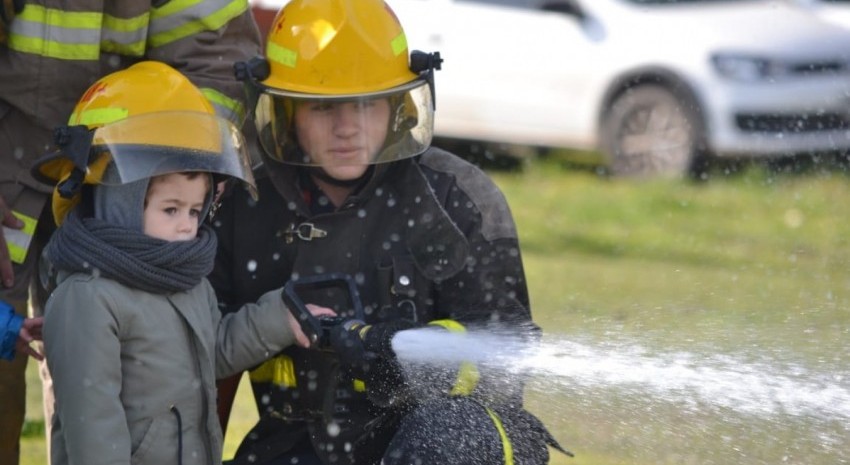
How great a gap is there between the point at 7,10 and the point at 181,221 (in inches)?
30.0

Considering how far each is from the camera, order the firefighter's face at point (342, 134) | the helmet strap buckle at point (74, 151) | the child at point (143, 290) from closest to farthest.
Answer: the child at point (143, 290), the helmet strap buckle at point (74, 151), the firefighter's face at point (342, 134)

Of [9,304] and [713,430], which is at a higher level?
[9,304]

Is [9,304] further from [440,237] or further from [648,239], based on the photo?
[648,239]

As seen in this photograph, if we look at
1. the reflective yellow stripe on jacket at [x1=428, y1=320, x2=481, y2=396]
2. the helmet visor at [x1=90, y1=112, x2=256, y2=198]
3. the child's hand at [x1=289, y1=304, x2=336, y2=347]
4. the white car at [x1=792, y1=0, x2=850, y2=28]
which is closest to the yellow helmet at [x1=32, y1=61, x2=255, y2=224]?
the helmet visor at [x1=90, y1=112, x2=256, y2=198]

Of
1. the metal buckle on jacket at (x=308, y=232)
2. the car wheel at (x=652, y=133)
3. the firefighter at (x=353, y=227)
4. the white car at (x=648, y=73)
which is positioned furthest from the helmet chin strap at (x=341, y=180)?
the car wheel at (x=652, y=133)

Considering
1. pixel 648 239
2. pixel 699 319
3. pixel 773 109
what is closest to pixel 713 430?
pixel 699 319

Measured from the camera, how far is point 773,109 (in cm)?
1115

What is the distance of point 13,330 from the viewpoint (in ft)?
11.9

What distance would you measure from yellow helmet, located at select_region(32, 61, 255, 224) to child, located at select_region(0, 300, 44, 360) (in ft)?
0.87

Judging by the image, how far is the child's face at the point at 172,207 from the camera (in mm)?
3574

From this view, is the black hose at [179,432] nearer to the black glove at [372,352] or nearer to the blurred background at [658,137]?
the black glove at [372,352]

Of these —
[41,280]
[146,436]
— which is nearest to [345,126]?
[41,280]

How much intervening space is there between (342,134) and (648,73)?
768 cm

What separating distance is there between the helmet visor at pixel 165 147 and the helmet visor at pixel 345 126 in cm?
29
